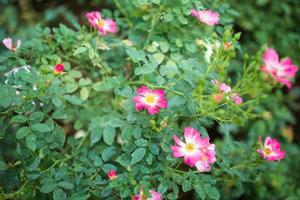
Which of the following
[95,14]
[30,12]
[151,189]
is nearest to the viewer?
[151,189]

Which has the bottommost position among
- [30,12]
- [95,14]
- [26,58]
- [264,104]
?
[264,104]

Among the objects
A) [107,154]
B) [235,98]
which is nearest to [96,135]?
[107,154]

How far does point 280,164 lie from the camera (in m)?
1.84

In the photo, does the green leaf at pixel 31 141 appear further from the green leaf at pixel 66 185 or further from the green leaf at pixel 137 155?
the green leaf at pixel 137 155

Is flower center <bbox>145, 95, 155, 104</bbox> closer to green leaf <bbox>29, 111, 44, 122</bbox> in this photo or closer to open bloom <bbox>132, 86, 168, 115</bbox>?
open bloom <bbox>132, 86, 168, 115</bbox>

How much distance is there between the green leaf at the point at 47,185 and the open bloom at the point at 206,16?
77 cm

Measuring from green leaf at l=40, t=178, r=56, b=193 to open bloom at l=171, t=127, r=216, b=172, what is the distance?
0.37 meters

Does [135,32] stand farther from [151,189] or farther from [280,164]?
[280,164]

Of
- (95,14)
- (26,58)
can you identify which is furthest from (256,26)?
(26,58)

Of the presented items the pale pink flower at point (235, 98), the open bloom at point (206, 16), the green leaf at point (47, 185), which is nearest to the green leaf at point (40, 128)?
the green leaf at point (47, 185)

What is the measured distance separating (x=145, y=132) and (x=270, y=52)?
45cm

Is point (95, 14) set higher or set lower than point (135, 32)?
higher

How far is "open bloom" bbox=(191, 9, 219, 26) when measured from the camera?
1.48 meters

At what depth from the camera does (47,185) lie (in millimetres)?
1186
